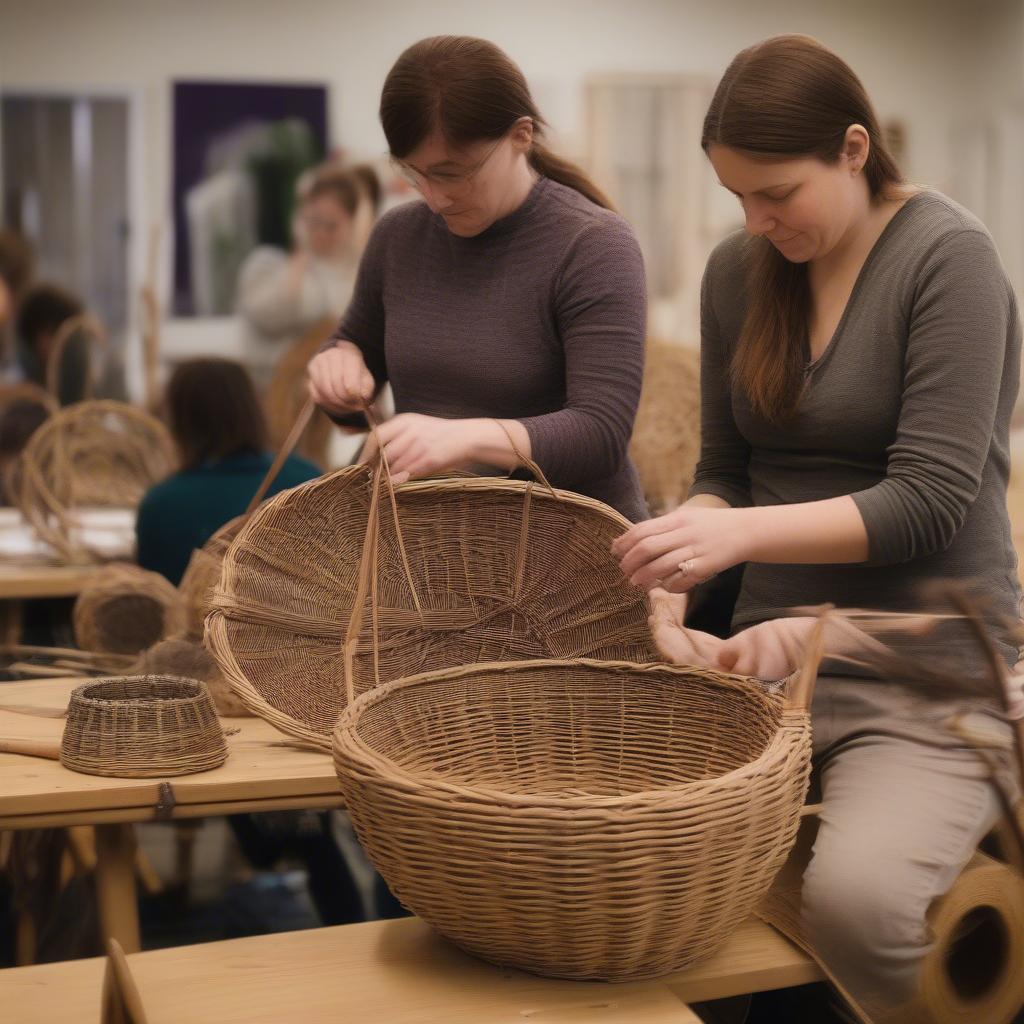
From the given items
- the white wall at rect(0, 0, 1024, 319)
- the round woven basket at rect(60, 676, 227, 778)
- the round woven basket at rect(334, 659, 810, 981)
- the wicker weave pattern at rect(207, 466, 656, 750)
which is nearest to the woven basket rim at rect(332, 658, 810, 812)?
the round woven basket at rect(334, 659, 810, 981)

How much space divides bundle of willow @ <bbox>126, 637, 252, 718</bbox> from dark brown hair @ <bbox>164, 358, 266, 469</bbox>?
0.91m

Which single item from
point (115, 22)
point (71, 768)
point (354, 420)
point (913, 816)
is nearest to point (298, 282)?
point (115, 22)

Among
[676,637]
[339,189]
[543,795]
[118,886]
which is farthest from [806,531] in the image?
[339,189]

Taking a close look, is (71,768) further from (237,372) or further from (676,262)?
(676,262)

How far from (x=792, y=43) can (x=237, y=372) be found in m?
1.68

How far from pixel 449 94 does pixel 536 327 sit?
Answer: 308 mm

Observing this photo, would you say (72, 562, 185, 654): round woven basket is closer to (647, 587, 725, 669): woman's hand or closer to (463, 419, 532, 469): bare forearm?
(463, 419, 532, 469): bare forearm

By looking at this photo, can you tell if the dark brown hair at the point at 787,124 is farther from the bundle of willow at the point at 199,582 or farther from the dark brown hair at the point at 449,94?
the bundle of willow at the point at 199,582

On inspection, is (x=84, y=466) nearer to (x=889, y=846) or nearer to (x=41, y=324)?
(x=41, y=324)

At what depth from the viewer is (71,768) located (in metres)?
1.62

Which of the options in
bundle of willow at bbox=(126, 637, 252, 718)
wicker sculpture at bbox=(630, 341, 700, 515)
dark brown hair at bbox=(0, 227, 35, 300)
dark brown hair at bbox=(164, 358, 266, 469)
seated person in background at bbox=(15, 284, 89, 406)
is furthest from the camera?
dark brown hair at bbox=(0, 227, 35, 300)

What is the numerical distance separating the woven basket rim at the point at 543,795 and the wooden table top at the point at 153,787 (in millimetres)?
310

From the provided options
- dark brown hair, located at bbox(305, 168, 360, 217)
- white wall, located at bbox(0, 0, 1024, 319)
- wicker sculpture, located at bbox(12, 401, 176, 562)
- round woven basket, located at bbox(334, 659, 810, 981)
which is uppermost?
white wall, located at bbox(0, 0, 1024, 319)

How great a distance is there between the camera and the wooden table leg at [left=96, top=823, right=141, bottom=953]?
166 centimetres
